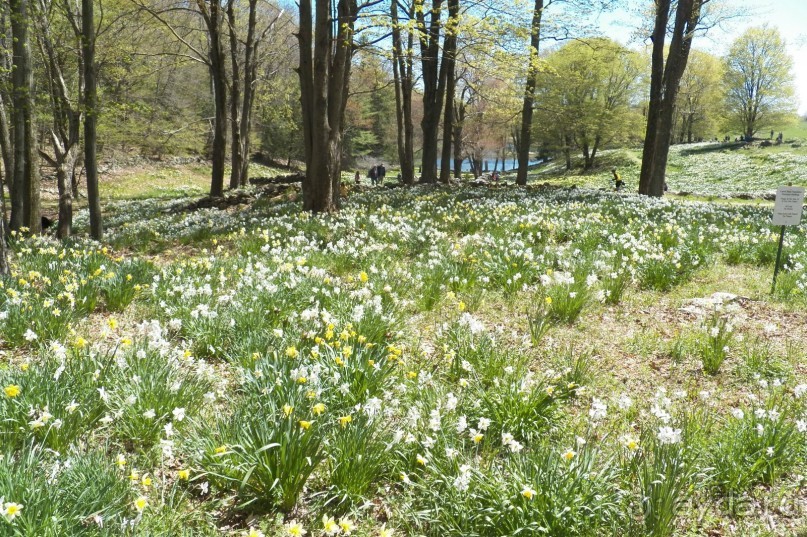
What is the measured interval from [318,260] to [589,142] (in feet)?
142

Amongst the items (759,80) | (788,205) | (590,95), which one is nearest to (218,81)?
(788,205)

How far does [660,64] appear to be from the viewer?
53.5ft

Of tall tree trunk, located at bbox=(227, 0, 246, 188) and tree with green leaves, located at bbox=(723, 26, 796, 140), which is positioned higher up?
tree with green leaves, located at bbox=(723, 26, 796, 140)

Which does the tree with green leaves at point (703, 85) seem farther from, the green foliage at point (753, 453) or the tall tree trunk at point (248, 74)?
the green foliage at point (753, 453)

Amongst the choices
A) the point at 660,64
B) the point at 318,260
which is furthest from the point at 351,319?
the point at 660,64

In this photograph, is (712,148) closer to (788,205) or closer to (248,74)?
(248,74)

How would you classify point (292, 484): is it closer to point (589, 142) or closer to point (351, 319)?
point (351, 319)

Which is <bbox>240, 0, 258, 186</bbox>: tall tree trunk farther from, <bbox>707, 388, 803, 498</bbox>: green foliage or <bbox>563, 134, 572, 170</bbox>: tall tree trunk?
<bbox>563, 134, 572, 170</bbox>: tall tree trunk

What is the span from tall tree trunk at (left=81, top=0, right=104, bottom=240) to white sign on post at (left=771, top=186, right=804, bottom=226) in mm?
11543

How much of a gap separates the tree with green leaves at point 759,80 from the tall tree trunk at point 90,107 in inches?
2377

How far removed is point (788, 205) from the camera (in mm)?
6227

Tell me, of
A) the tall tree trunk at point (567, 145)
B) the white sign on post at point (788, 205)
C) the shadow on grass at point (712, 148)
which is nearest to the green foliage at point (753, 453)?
the white sign on post at point (788, 205)

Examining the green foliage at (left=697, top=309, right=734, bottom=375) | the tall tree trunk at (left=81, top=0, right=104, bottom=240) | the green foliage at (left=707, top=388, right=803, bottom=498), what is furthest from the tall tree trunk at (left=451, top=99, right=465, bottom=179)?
the green foliage at (left=707, top=388, right=803, bottom=498)

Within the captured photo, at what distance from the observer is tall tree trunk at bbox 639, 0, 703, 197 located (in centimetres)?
1560
